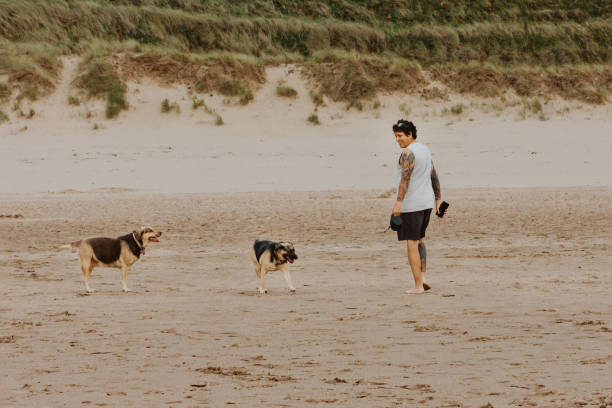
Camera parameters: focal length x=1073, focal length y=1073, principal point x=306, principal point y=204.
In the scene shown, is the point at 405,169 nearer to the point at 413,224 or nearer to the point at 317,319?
the point at 413,224

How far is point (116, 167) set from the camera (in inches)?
931

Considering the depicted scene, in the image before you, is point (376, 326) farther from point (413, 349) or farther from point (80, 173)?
point (80, 173)

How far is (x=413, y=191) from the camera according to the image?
368 inches

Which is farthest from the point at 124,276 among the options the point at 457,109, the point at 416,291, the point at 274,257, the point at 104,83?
the point at 457,109

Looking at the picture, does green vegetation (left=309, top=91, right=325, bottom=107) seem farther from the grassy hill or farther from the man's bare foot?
the man's bare foot

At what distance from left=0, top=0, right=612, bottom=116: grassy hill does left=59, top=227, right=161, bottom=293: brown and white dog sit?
18.3 metres

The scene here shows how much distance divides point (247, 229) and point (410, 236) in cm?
649

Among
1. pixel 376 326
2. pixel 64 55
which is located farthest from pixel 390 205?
pixel 64 55

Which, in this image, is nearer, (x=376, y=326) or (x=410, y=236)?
(x=376, y=326)

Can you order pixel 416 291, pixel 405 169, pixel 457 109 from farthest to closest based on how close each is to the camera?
pixel 457 109 < pixel 416 291 < pixel 405 169

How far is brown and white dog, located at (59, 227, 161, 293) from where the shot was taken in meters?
9.93

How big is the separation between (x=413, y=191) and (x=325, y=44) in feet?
84.9

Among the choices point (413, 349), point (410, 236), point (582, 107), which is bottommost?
point (413, 349)

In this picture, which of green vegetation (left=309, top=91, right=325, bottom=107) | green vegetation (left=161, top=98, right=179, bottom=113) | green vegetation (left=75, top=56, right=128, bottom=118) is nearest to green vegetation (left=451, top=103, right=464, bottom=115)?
green vegetation (left=309, top=91, right=325, bottom=107)
